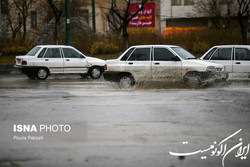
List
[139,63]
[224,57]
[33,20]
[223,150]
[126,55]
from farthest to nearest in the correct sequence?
[33,20], [224,57], [126,55], [139,63], [223,150]

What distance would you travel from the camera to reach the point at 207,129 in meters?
7.84

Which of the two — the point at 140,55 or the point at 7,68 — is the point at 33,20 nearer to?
the point at 7,68

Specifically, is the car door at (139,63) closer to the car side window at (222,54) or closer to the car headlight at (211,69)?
the car headlight at (211,69)

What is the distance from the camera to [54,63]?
744 inches

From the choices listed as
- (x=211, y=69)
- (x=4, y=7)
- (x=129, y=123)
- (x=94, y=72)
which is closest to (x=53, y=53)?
(x=94, y=72)

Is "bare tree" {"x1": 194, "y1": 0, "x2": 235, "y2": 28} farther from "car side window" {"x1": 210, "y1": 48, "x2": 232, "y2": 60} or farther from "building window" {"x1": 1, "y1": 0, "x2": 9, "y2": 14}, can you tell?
"car side window" {"x1": 210, "y1": 48, "x2": 232, "y2": 60}

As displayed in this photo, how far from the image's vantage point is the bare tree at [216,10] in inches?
2119

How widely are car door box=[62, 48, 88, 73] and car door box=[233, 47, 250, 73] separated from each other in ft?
19.9

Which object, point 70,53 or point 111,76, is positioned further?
point 70,53

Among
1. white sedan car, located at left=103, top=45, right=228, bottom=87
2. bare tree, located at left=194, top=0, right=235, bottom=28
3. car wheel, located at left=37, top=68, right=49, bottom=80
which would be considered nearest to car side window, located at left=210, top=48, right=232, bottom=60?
white sedan car, located at left=103, top=45, right=228, bottom=87

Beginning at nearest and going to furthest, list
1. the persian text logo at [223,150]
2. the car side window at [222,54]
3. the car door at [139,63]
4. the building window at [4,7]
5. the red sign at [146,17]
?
the persian text logo at [223,150], the car door at [139,63], the car side window at [222,54], the building window at [4,7], the red sign at [146,17]

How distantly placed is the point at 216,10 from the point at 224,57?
129 ft

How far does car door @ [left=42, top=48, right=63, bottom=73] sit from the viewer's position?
18.8 m

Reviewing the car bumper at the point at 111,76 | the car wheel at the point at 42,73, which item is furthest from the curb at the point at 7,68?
the car bumper at the point at 111,76
